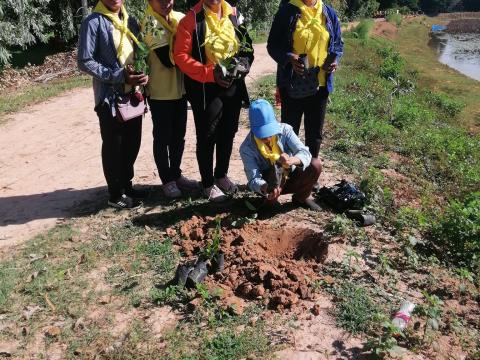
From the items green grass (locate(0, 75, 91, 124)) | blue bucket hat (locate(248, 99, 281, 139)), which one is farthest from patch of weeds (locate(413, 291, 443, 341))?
green grass (locate(0, 75, 91, 124))

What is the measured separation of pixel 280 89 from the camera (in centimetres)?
432

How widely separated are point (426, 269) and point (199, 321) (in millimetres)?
1822

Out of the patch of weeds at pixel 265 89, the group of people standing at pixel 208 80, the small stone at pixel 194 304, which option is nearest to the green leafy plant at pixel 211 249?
the small stone at pixel 194 304

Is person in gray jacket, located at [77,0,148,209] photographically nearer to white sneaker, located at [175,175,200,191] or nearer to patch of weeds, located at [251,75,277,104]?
white sneaker, located at [175,175,200,191]

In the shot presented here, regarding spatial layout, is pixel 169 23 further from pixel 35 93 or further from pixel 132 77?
pixel 35 93

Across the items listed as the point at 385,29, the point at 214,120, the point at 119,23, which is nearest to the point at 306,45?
the point at 214,120

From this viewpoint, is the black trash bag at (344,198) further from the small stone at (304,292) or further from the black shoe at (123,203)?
the black shoe at (123,203)

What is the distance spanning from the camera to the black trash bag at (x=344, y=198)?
4.31 metres

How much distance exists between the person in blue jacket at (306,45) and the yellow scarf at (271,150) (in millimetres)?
578

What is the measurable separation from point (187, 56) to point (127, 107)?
677mm

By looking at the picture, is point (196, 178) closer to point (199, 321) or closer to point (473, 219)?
point (199, 321)

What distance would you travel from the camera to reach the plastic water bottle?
2879 mm

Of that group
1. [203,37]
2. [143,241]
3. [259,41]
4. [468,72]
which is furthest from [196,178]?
[468,72]

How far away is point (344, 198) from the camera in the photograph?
4328mm
